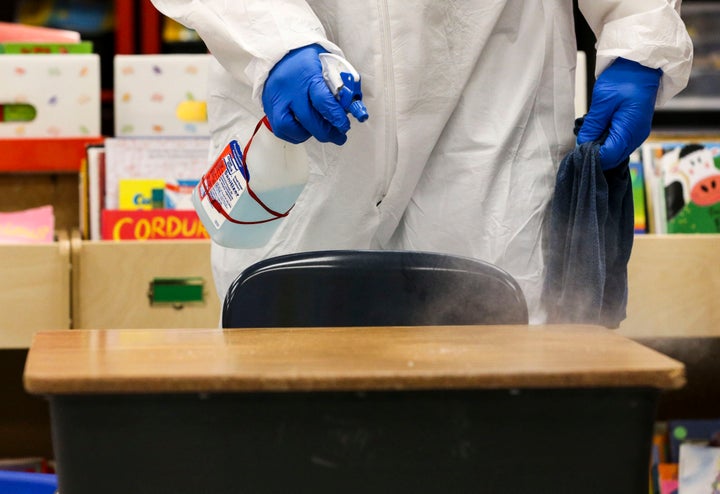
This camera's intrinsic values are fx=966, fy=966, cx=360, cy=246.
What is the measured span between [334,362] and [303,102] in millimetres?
499

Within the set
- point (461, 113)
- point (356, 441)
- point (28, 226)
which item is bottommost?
point (28, 226)

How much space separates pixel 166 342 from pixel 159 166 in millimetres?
1495

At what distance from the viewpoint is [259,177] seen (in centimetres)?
128

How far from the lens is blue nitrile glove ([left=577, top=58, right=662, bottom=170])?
4.65 feet

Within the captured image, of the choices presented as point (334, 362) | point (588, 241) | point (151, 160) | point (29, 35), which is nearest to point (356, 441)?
point (334, 362)

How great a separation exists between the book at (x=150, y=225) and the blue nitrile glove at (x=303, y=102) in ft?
3.50

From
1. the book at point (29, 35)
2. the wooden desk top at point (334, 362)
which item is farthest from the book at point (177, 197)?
the wooden desk top at point (334, 362)

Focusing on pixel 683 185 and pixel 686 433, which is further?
pixel 686 433

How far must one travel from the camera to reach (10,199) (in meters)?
2.46

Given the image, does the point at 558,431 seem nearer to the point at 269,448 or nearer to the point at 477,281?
the point at 269,448

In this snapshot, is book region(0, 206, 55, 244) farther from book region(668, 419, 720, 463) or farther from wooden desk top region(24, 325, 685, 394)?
book region(668, 419, 720, 463)

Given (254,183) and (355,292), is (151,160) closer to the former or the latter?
(254,183)

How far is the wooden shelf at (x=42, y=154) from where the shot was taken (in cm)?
237

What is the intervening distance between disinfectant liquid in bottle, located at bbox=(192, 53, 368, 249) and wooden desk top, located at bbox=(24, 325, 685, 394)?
344mm
